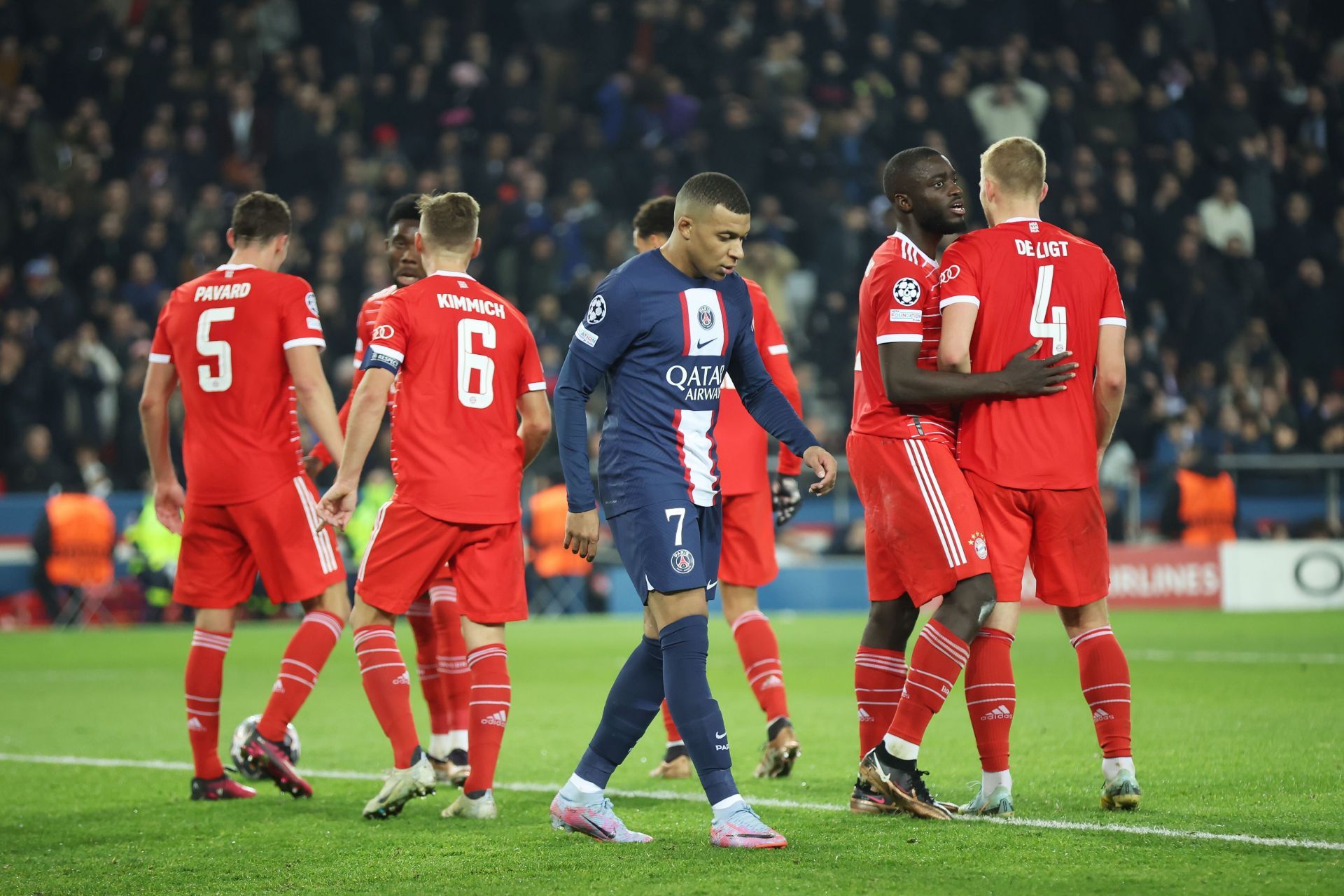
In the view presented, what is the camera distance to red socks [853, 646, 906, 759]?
5.49m

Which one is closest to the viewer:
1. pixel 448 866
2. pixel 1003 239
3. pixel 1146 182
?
pixel 448 866

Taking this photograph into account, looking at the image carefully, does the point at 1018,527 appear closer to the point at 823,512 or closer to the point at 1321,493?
the point at 823,512

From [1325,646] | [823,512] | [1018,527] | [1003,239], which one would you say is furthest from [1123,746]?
[823,512]

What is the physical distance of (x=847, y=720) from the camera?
856 centimetres

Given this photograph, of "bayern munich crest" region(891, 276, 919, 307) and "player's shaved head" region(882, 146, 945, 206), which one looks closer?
"bayern munich crest" region(891, 276, 919, 307)

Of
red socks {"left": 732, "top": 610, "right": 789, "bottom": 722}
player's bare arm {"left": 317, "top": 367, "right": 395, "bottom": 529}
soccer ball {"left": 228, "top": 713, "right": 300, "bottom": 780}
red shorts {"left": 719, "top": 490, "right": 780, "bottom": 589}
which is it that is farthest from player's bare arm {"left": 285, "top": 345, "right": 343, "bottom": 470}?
red socks {"left": 732, "top": 610, "right": 789, "bottom": 722}

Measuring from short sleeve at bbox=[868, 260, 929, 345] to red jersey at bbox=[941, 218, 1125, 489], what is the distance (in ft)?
0.36

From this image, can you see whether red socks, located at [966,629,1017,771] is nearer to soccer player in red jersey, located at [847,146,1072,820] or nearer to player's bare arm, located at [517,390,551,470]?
soccer player in red jersey, located at [847,146,1072,820]

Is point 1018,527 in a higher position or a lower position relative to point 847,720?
higher

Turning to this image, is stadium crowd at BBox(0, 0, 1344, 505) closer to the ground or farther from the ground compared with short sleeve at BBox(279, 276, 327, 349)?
farther from the ground

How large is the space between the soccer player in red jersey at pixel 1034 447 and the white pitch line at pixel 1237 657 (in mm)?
6021

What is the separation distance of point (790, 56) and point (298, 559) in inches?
664

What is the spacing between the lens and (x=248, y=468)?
6289 mm

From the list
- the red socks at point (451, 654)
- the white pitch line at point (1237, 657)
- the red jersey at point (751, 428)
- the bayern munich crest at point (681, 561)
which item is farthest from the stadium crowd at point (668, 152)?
the bayern munich crest at point (681, 561)
